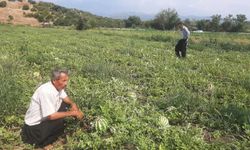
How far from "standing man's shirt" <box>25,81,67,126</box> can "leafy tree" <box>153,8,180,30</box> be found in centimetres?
6188

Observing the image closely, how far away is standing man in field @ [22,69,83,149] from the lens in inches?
301

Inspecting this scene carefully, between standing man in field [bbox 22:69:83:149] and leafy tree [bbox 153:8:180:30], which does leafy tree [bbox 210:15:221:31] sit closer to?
leafy tree [bbox 153:8:180:30]

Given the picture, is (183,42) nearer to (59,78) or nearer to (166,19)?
(59,78)

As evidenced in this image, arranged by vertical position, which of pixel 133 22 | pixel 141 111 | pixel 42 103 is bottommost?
pixel 133 22

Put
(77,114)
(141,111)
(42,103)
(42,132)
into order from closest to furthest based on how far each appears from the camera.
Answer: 1. (42,103)
2. (42,132)
3. (77,114)
4. (141,111)

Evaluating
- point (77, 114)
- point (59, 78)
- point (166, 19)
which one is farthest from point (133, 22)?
point (59, 78)

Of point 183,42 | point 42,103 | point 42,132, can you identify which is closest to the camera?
point 42,103

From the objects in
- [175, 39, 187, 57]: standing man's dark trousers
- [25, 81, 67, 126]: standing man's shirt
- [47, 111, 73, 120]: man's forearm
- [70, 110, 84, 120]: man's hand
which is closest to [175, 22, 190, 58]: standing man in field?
[175, 39, 187, 57]: standing man's dark trousers

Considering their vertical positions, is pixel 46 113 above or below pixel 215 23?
above

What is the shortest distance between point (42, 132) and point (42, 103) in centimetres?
50

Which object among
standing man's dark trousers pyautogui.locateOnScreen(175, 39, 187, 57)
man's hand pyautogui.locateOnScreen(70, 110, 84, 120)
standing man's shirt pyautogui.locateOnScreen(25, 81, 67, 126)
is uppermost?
standing man's shirt pyautogui.locateOnScreen(25, 81, 67, 126)

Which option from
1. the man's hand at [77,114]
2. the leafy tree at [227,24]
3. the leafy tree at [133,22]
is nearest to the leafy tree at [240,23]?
the leafy tree at [227,24]

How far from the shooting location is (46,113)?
25.1ft

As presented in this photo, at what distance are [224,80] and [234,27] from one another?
5809 centimetres
